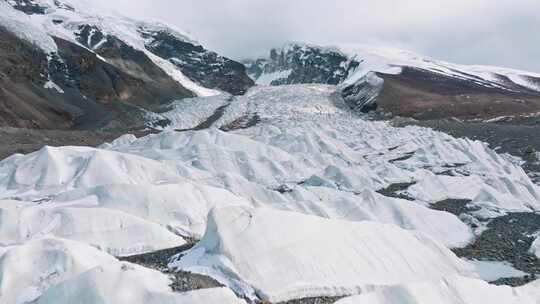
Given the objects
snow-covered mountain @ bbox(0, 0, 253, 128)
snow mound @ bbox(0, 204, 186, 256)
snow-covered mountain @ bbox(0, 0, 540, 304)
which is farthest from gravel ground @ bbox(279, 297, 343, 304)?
snow-covered mountain @ bbox(0, 0, 253, 128)

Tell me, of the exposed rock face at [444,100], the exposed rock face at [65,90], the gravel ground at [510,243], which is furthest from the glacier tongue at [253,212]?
the exposed rock face at [444,100]

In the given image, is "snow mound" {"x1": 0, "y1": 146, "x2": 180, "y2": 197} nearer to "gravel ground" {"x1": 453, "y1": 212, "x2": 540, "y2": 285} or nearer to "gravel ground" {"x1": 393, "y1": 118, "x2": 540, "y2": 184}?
"gravel ground" {"x1": 453, "y1": 212, "x2": 540, "y2": 285}

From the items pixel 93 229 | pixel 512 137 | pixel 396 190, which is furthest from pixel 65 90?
pixel 93 229

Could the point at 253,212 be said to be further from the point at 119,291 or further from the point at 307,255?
the point at 119,291

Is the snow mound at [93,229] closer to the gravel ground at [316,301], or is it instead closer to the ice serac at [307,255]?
the ice serac at [307,255]

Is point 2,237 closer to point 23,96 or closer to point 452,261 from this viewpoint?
point 452,261
